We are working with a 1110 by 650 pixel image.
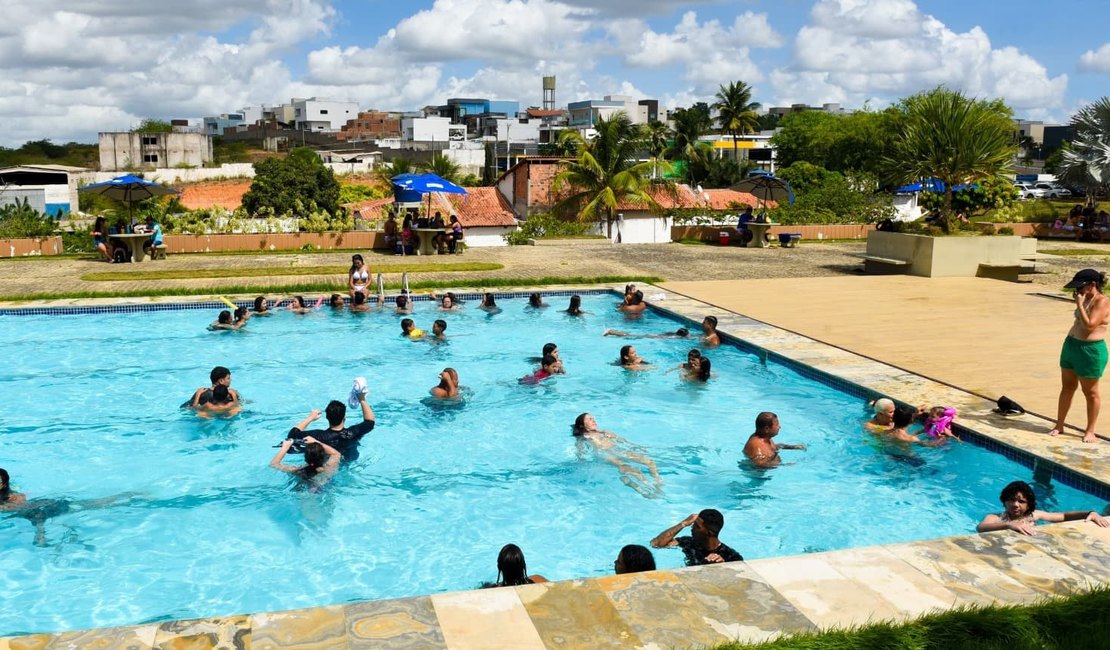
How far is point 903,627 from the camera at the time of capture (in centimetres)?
520

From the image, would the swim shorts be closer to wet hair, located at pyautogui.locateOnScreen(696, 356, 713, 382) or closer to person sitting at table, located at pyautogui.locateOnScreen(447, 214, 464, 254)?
wet hair, located at pyautogui.locateOnScreen(696, 356, 713, 382)

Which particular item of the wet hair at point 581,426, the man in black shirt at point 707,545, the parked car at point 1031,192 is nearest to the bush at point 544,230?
the wet hair at point 581,426

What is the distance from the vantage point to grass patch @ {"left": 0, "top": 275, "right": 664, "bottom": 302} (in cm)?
1842

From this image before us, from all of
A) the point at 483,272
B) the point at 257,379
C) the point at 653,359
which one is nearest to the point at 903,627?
the point at 653,359

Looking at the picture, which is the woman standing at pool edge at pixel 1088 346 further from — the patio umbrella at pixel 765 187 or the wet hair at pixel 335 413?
the patio umbrella at pixel 765 187

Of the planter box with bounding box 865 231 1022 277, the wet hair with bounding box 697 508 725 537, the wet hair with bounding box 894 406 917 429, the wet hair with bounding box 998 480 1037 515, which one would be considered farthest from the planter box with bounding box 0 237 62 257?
the wet hair with bounding box 998 480 1037 515

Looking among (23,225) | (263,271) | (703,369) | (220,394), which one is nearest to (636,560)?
(703,369)

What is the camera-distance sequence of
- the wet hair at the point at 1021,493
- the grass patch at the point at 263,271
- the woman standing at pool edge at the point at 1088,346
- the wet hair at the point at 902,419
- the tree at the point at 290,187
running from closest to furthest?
the wet hair at the point at 1021,493 → the woman standing at pool edge at the point at 1088,346 → the wet hair at the point at 902,419 → the grass patch at the point at 263,271 → the tree at the point at 290,187

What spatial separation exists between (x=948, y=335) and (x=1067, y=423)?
5079mm

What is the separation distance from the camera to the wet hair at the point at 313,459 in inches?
368

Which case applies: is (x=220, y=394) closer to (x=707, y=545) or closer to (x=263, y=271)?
(x=707, y=545)

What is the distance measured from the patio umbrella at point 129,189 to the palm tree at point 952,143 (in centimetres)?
2144

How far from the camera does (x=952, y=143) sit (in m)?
22.0

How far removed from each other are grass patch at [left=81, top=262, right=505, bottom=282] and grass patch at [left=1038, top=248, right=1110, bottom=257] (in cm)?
1866
